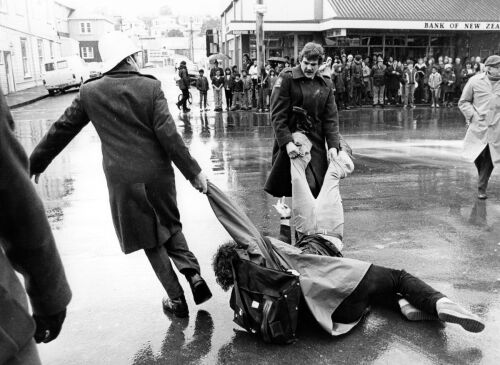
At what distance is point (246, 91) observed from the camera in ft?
67.9

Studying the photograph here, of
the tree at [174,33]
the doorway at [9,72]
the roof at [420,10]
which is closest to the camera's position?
the roof at [420,10]

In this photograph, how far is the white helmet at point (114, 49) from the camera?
3707mm

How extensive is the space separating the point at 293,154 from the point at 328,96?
0.71 m

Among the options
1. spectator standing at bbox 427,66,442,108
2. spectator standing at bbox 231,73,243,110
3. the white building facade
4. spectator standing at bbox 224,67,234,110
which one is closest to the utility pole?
spectator standing at bbox 231,73,243,110

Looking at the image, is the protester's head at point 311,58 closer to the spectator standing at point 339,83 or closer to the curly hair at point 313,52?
the curly hair at point 313,52

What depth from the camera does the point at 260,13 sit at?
20406 millimetres

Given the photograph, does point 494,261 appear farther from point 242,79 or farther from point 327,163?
point 242,79

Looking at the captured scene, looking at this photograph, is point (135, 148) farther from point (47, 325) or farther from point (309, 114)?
point (309, 114)

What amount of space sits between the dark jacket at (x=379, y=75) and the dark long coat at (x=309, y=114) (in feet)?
54.1

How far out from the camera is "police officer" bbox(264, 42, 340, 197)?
525 centimetres

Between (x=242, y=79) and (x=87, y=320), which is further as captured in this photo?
(x=242, y=79)

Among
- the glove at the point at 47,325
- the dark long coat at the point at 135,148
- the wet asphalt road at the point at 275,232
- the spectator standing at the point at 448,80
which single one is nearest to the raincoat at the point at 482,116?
the wet asphalt road at the point at 275,232

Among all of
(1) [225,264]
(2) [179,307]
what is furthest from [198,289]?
(1) [225,264]

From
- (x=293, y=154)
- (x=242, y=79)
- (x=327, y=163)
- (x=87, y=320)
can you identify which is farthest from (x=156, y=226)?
(x=242, y=79)
